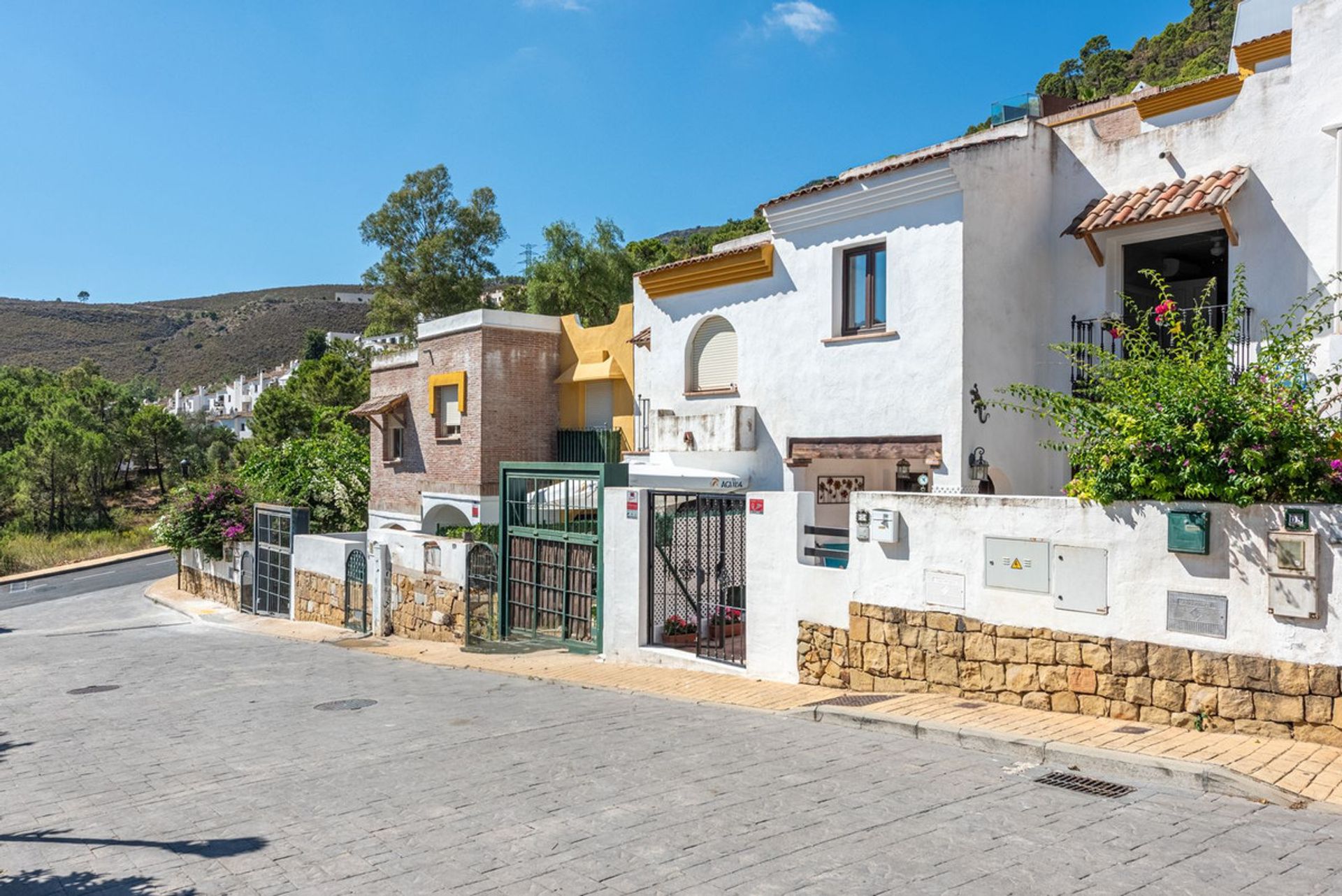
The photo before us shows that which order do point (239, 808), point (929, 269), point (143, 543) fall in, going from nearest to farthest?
point (239, 808) → point (929, 269) → point (143, 543)

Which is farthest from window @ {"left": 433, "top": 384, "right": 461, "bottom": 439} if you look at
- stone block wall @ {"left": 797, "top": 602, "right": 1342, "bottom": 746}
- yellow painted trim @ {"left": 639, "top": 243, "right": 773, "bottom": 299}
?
stone block wall @ {"left": 797, "top": 602, "right": 1342, "bottom": 746}

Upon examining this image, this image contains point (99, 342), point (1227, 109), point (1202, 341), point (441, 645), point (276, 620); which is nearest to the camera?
point (1202, 341)

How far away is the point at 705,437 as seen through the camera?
1714cm

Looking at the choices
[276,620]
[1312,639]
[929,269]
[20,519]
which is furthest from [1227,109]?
[20,519]

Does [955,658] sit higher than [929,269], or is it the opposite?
[929,269]

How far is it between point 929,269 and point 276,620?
1844 centimetres

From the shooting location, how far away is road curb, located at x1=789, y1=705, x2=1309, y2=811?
20.6ft

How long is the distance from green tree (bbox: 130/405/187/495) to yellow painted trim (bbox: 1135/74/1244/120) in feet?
202

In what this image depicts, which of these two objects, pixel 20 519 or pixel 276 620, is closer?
pixel 276 620

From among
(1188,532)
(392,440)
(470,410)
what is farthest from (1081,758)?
(392,440)

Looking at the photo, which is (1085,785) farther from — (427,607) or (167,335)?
(167,335)

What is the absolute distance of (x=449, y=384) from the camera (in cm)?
2578

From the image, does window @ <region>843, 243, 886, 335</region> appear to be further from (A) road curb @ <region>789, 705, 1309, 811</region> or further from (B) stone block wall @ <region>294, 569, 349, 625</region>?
(B) stone block wall @ <region>294, 569, 349, 625</region>

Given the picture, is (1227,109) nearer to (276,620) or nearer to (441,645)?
(441,645)
